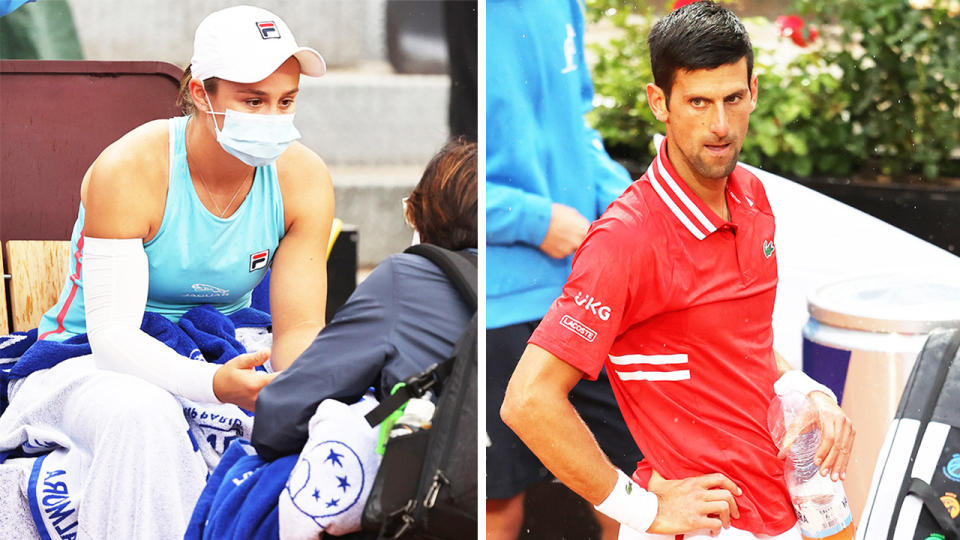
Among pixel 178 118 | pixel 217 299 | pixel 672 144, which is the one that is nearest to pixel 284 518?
pixel 217 299

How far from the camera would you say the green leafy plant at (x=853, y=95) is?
2666 millimetres

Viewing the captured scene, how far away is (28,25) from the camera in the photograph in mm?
2590

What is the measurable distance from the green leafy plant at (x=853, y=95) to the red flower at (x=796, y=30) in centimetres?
3

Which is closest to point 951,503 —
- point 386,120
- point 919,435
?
point 919,435

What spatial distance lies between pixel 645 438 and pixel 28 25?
69.8 inches

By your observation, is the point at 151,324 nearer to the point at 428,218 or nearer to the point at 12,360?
the point at 12,360

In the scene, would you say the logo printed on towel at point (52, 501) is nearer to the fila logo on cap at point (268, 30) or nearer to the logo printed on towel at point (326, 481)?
the logo printed on towel at point (326, 481)

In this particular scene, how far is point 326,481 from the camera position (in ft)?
8.07

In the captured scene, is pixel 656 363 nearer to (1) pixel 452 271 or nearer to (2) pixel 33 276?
(1) pixel 452 271

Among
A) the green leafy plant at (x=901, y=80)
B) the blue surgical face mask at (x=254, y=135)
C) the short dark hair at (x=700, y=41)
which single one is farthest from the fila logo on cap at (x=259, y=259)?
the green leafy plant at (x=901, y=80)

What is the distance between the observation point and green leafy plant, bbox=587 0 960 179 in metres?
2.67

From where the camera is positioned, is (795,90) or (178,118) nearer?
(178,118)

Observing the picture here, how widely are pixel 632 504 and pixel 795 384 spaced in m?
0.48

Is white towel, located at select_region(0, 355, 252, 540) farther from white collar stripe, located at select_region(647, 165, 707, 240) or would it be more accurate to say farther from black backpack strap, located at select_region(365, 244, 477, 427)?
white collar stripe, located at select_region(647, 165, 707, 240)
